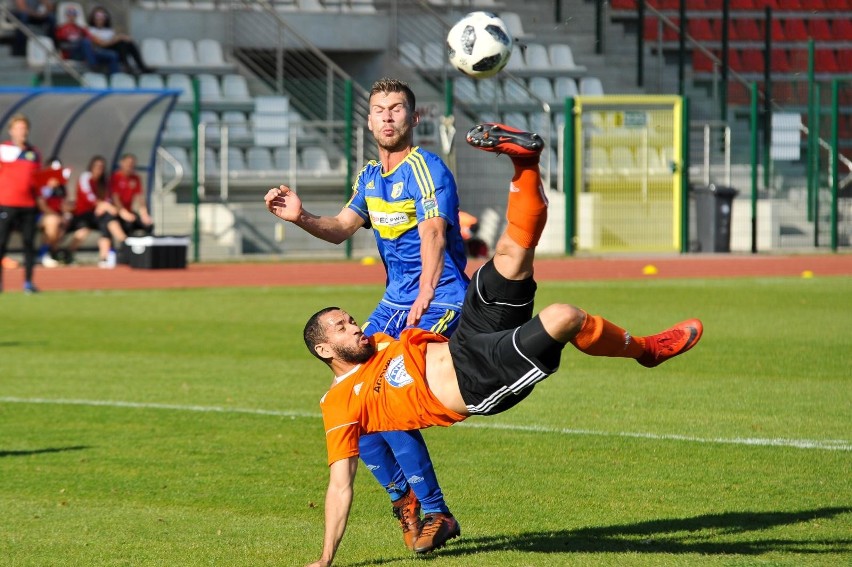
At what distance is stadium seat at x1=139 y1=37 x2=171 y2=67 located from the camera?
31000 millimetres

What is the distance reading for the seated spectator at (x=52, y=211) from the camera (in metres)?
23.2

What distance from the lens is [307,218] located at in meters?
6.34

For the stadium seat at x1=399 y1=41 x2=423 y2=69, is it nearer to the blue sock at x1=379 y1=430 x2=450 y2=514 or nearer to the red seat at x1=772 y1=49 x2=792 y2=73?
the red seat at x1=772 y1=49 x2=792 y2=73

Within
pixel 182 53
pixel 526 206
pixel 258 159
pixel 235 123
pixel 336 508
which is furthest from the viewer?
pixel 182 53

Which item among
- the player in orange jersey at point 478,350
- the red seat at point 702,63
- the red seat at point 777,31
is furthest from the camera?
the red seat at point 702,63

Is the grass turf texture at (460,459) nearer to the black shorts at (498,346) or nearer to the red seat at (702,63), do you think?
the black shorts at (498,346)

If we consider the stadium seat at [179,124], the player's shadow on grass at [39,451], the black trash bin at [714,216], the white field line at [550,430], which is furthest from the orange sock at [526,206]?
the stadium seat at [179,124]

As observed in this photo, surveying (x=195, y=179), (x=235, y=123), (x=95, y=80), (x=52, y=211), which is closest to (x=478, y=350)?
(x=52, y=211)

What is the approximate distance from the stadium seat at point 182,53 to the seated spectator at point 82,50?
5.99 ft

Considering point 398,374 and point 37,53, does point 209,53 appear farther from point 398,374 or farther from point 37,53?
point 398,374

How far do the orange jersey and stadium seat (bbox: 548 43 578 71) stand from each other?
27002 mm

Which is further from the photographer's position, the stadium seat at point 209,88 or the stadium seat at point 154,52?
the stadium seat at point 154,52

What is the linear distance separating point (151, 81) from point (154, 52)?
4.92 feet

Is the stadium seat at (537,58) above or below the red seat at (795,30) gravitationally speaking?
below
